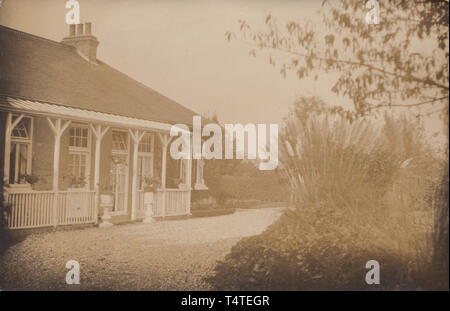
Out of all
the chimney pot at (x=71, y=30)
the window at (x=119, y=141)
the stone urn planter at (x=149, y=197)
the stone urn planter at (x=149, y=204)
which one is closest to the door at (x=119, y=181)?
the window at (x=119, y=141)

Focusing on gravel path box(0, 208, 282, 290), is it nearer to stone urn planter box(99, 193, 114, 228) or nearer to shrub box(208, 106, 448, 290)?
shrub box(208, 106, 448, 290)

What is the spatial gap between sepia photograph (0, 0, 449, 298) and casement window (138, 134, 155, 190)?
178 centimetres

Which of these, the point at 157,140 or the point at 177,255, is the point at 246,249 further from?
the point at 157,140

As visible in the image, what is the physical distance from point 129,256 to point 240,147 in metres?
2.41

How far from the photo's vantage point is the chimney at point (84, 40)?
7.10 metres

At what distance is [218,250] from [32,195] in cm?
376

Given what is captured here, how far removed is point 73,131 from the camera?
8.87 meters

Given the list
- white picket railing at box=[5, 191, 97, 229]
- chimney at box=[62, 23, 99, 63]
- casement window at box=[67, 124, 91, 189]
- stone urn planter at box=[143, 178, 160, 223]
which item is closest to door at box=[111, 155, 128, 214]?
stone urn planter at box=[143, 178, 160, 223]

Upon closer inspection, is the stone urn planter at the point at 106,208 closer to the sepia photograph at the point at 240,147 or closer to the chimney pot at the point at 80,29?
the sepia photograph at the point at 240,147

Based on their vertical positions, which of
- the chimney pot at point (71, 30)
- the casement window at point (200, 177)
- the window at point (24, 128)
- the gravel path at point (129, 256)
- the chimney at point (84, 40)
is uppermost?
the chimney pot at point (71, 30)

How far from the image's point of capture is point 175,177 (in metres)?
10.8

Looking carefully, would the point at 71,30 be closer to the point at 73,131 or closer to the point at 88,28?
the point at 88,28

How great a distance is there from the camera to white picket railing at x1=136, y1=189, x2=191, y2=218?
8695 millimetres

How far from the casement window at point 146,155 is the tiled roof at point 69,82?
125 centimetres
